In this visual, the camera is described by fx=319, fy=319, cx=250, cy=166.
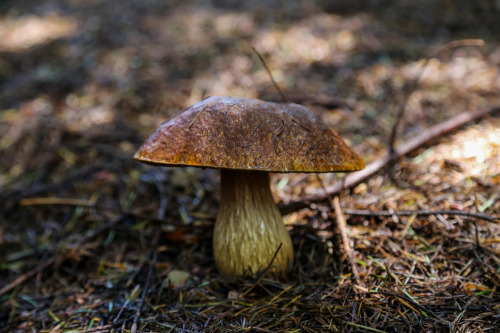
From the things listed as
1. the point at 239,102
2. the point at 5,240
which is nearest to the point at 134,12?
the point at 5,240

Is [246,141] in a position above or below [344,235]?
above

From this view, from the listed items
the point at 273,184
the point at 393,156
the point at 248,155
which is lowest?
the point at 273,184

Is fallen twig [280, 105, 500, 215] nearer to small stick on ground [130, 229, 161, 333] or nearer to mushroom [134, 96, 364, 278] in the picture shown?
mushroom [134, 96, 364, 278]

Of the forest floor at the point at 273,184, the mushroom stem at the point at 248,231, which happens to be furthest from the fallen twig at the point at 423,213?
the mushroom stem at the point at 248,231

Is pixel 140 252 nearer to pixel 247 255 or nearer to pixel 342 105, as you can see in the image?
pixel 247 255

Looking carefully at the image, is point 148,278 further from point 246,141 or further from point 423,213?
point 423,213

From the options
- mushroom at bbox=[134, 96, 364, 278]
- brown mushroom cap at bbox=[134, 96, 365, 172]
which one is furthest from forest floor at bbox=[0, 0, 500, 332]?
brown mushroom cap at bbox=[134, 96, 365, 172]

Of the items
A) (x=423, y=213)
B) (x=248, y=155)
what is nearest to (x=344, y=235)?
(x=423, y=213)

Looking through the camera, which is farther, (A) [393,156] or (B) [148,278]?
(A) [393,156]
